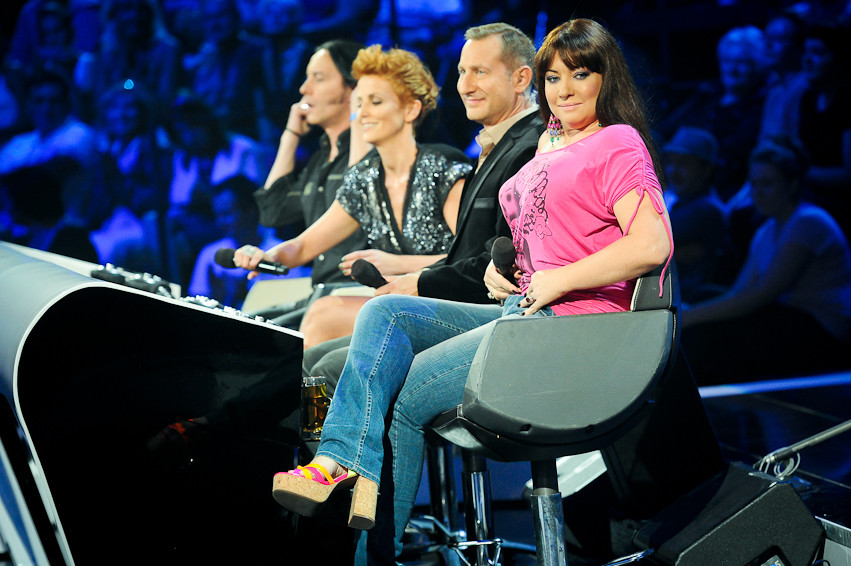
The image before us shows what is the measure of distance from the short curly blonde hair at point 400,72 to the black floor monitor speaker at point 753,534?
1911 mm

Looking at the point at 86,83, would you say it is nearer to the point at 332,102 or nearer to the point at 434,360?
the point at 332,102

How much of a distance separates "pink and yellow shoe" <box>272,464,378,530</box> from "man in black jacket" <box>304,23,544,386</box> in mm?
562

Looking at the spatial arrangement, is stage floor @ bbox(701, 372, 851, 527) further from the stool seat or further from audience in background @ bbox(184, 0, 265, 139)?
audience in background @ bbox(184, 0, 265, 139)

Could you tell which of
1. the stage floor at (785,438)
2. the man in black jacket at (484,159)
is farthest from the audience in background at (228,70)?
the stage floor at (785,438)

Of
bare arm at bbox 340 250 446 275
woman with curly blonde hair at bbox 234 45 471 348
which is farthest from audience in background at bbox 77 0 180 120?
bare arm at bbox 340 250 446 275

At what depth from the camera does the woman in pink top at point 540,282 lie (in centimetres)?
166

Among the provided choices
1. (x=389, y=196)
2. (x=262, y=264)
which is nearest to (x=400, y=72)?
(x=389, y=196)

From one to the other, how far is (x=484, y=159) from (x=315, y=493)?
1292 millimetres

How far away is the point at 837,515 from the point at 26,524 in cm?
207

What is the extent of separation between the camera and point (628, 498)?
7.56ft

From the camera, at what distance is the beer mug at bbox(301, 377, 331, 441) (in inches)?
77.7

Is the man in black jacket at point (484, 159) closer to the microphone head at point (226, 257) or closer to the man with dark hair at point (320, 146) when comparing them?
the microphone head at point (226, 257)

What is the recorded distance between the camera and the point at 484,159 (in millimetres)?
2561

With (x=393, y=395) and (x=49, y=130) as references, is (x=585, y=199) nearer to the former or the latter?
(x=393, y=395)
